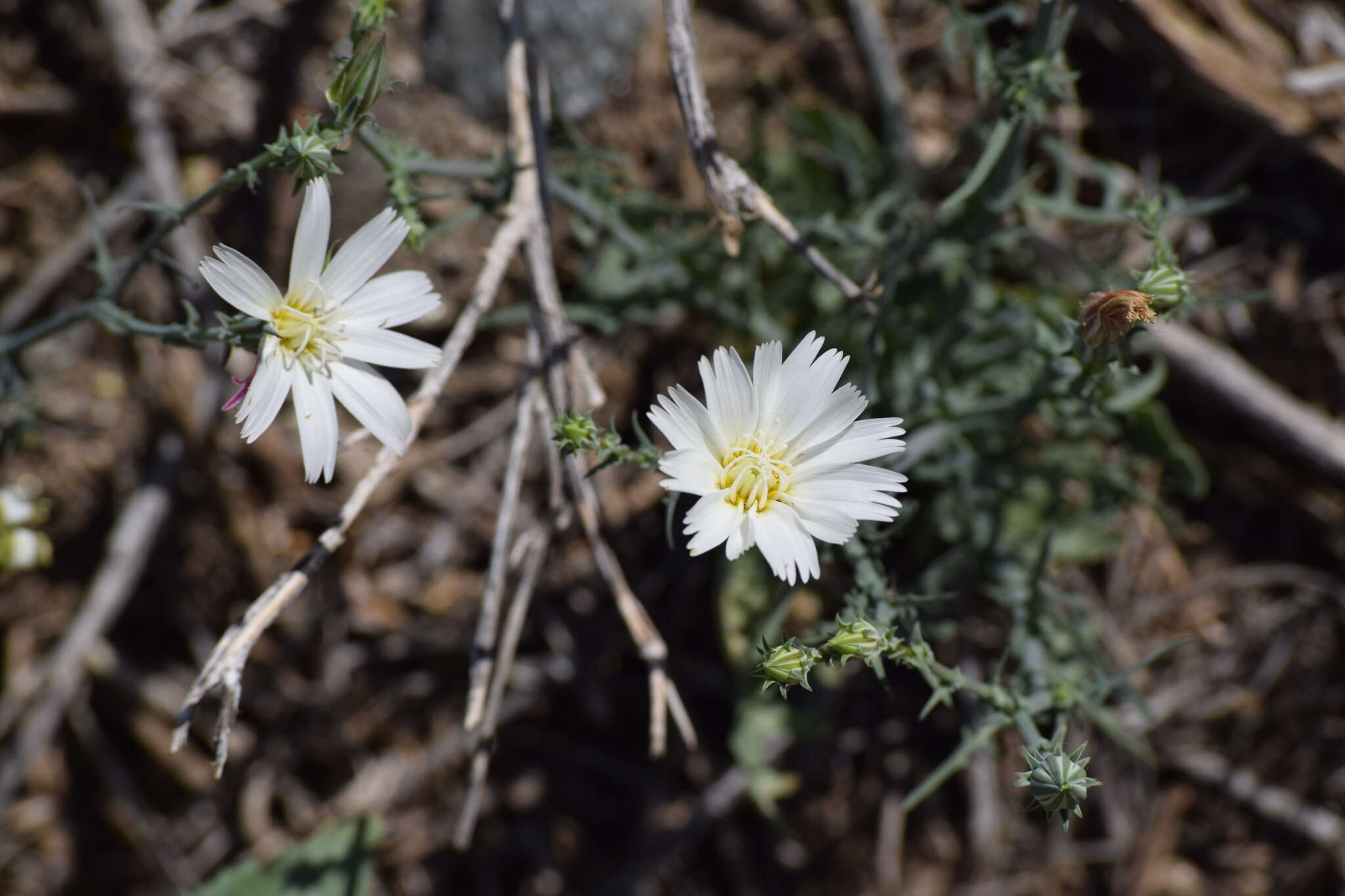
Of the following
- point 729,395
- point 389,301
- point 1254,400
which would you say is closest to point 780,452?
point 729,395

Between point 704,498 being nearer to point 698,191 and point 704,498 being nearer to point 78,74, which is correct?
point 698,191

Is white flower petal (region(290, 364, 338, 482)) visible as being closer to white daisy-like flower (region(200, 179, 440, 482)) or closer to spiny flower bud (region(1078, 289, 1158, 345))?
white daisy-like flower (region(200, 179, 440, 482))

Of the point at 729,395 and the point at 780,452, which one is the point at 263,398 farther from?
the point at 780,452

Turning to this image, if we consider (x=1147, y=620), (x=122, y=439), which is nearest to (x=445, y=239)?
(x=122, y=439)

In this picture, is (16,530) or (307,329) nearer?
(307,329)

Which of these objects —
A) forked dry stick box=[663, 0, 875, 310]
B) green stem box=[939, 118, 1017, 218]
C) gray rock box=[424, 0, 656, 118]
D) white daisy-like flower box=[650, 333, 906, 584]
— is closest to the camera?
white daisy-like flower box=[650, 333, 906, 584]

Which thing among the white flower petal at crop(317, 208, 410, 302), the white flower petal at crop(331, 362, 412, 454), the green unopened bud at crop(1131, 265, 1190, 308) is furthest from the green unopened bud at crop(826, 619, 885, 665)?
the white flower petal at crop(317, 208, 410, 302)
